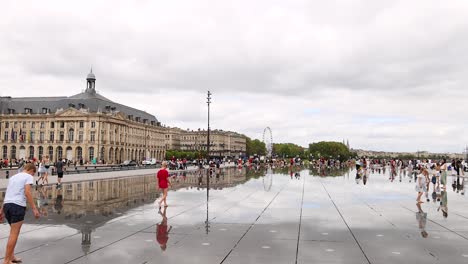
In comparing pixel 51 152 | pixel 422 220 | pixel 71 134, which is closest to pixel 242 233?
pixel 422 220

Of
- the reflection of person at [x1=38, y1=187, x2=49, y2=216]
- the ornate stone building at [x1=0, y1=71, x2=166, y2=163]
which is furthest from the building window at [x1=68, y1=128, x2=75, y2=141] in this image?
the reflection of person at [x1=38, y1=187, x2=49, y2=216]

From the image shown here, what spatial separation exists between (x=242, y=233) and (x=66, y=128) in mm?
124535

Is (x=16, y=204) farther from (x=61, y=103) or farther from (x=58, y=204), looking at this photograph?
(x=61, y=103)

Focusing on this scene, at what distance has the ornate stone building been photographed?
400ft

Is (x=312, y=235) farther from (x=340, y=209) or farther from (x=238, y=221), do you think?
(x=340, y=209)

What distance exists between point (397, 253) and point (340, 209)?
277 inches

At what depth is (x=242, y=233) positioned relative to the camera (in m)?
10.8

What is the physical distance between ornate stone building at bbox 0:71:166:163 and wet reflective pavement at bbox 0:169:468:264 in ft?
360

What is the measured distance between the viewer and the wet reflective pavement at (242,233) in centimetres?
839

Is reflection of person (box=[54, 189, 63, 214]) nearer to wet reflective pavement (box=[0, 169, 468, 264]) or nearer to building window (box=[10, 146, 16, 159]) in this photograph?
wet reflective pavement (box=[0, 169, 468, 264])

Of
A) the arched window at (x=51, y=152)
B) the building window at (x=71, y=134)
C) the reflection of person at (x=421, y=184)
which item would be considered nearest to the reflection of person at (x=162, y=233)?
the reflection of person at (x=421, y=184)

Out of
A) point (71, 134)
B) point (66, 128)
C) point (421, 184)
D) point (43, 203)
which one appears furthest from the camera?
point (71, 134)

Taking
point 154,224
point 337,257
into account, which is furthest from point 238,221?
point 337,257

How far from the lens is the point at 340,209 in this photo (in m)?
15.7
